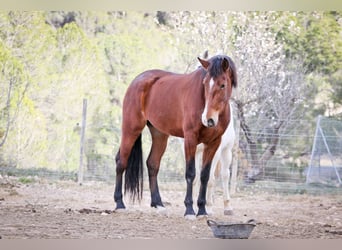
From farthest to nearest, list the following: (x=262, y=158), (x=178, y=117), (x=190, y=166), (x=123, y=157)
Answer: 1. (x=262, y=158)
2. (x=123, y=157)
3. (x=178, y=117)
4. (x=190, y=166)

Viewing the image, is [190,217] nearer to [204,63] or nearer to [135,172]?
[135,172]

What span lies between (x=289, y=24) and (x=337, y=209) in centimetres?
180

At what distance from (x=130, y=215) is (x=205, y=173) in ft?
2.23

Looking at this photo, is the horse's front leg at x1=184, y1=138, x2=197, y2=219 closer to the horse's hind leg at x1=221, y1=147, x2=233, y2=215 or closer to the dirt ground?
the dirt ground

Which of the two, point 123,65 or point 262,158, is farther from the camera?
point 262,158

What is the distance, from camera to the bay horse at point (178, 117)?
448 cm

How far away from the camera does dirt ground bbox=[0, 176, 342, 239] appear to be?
182 inches

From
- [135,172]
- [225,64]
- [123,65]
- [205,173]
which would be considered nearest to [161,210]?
[135,172]

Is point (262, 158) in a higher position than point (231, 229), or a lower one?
higher

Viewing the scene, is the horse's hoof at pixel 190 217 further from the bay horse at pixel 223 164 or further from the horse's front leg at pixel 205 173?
the bay horse at pixel 223 164

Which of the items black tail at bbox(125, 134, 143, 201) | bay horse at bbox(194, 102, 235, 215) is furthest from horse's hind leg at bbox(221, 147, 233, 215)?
black tail at bbox(125, 134, 143, 201)

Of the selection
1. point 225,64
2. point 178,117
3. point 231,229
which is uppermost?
point 225,64

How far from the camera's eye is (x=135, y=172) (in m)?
5.17
